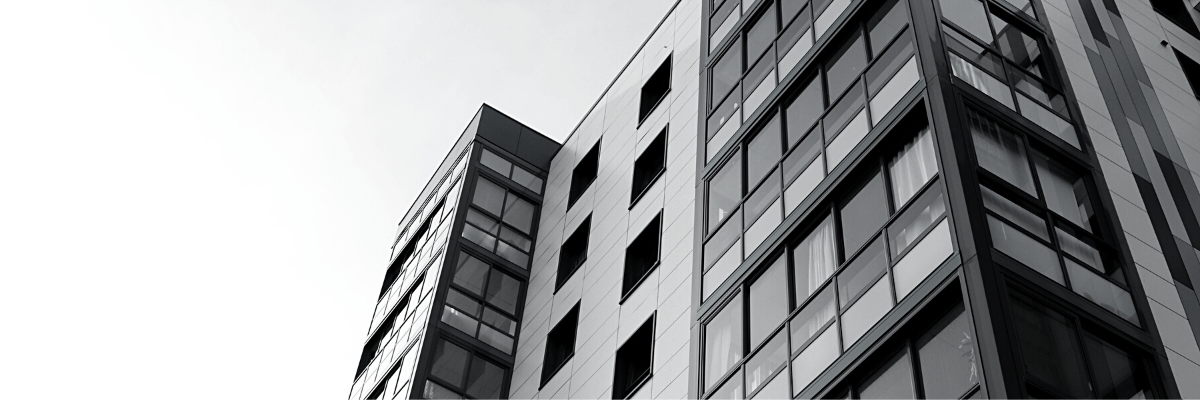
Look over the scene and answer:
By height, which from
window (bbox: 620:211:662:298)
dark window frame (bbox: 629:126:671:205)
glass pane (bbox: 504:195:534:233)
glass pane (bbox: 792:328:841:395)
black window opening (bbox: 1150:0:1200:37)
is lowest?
glass pane (bbox: 792:328:841:395)

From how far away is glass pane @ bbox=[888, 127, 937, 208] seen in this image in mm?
17078

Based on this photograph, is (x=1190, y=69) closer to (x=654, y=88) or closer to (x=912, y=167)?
(x=912, y=167)

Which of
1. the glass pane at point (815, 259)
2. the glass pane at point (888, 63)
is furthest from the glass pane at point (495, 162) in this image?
the glass pane at point (815, 259)

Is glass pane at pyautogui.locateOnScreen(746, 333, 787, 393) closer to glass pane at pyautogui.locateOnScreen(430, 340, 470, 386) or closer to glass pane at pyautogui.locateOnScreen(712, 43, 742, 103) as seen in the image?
glass pane at pyautogui.locateOnScreen(712, 43, 742, 103)

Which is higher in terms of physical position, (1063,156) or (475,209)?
(475,209)

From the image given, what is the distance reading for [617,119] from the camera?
111 ft

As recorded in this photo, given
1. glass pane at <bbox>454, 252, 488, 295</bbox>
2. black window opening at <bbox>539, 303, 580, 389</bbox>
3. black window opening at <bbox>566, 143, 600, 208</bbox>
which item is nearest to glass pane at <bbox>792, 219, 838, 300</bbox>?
black window opening at <bbox>539, 303, 580, 389</bbox>

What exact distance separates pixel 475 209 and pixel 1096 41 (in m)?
18.9

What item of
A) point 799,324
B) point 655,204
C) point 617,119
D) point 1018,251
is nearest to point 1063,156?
point 1018,251

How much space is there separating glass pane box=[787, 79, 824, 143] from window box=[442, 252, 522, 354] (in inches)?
501

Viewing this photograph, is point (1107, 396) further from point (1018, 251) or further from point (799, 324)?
point (799, 324)

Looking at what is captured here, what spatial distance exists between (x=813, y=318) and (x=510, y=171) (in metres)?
21.2

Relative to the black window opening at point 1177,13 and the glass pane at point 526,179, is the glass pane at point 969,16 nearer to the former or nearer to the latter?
the black window opening at point 1177,13

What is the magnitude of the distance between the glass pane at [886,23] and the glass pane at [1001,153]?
2834 mm
